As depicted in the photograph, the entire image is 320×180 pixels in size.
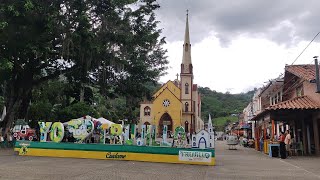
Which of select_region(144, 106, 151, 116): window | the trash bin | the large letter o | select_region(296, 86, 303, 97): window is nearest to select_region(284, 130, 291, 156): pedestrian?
the trash bin

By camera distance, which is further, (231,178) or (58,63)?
(58,63)

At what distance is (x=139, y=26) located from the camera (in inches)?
1005

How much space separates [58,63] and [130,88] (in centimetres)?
607

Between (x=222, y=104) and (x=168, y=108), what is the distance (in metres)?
62.8

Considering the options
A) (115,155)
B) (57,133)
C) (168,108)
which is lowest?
(115,155)

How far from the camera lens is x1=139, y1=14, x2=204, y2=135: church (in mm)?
67875

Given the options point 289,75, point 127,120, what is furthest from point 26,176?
point 127,120

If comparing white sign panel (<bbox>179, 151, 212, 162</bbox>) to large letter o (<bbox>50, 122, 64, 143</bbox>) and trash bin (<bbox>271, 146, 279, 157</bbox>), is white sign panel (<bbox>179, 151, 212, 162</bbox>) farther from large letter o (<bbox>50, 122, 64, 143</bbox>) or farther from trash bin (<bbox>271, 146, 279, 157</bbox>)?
large letter o (<bbox>50, 122, 64, 143</bbox>)

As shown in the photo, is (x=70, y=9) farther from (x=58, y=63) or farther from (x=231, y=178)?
(x=231, y=178)

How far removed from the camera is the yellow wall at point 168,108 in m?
67.4

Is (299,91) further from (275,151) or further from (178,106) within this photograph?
(178,106)

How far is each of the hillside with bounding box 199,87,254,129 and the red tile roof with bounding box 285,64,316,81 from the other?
75.4m

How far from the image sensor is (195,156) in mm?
15875

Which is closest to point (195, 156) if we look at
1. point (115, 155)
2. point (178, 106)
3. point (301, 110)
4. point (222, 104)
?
point (115, 155)
